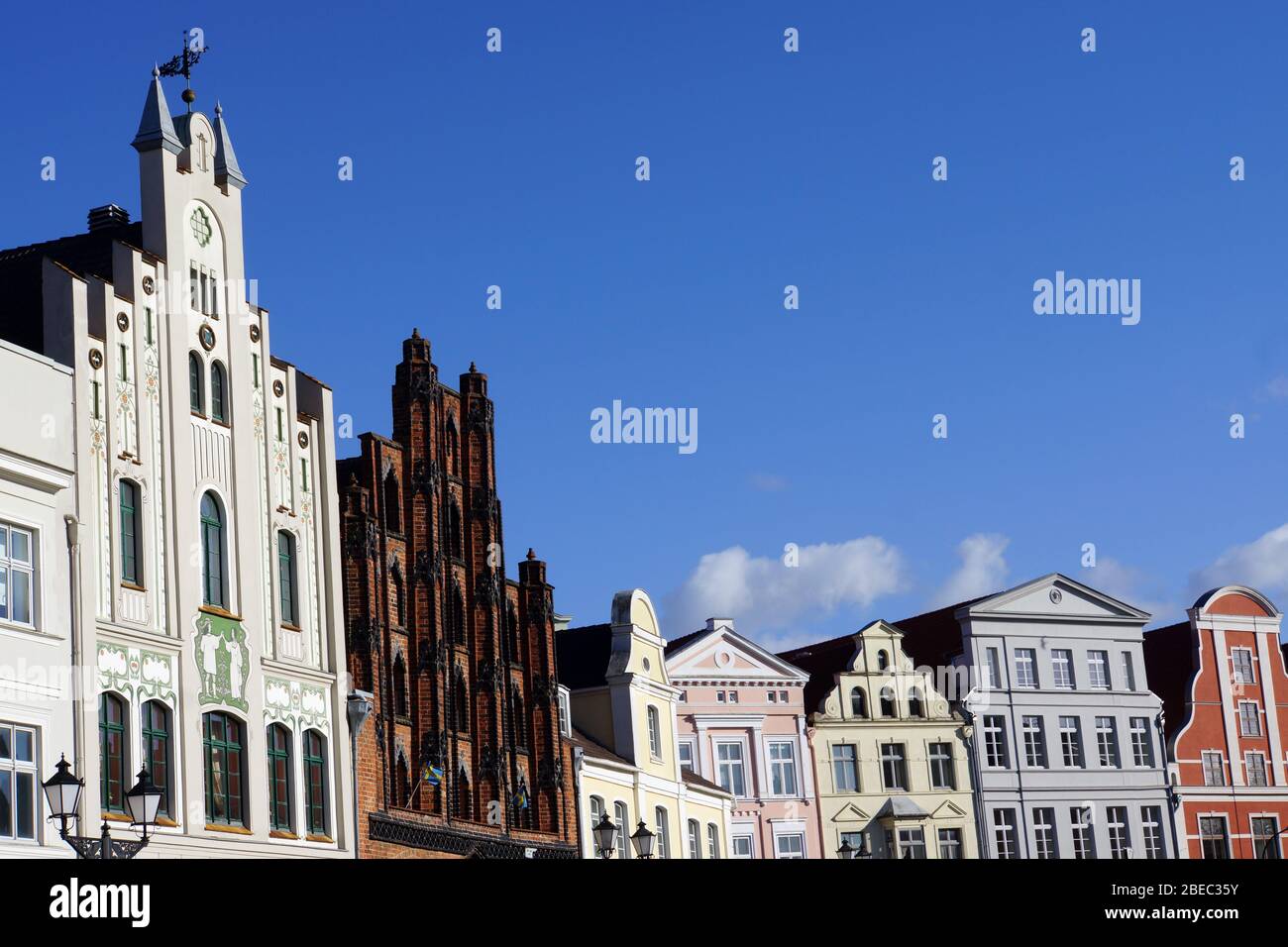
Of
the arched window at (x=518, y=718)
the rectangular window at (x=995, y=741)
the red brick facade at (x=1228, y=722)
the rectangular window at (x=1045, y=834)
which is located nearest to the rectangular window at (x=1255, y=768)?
the red brick facade at (x=1228, y=722)

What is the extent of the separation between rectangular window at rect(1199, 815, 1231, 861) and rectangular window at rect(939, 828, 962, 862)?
10689mm

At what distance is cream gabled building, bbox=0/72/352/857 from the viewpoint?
31.8 metres

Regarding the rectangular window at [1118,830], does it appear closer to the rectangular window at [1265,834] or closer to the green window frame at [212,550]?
the rectangular window at [1265,834]

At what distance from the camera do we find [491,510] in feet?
149

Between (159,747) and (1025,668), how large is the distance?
4307cm

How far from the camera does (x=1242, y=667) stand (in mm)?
72812

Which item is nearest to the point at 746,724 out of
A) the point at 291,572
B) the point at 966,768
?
the point at 966,768

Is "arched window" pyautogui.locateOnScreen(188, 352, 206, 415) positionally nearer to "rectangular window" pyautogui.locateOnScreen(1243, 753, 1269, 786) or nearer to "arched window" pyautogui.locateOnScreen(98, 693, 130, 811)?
"arched window" pyautogui.locateOnScreen(98, 693, 130, 811)

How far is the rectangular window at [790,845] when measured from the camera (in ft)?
197

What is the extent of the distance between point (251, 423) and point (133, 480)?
157 inches

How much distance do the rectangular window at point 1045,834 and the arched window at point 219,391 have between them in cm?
3975

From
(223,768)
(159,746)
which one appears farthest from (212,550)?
(159,746)

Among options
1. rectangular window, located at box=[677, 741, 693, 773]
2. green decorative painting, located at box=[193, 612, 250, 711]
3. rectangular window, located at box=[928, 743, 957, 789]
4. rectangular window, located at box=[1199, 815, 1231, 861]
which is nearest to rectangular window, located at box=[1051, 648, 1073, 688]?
rectangular window, located at box=[928, 743, 957, 789]
